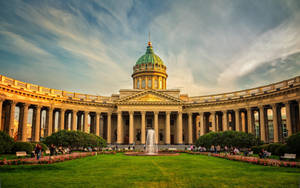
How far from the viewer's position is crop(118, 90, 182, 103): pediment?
68.2 meters

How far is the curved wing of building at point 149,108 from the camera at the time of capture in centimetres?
4969

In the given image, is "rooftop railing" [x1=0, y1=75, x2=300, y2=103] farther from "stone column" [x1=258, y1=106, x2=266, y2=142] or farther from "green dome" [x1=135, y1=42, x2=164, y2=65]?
"green dome" [x1=135, y1=42, x2=164, y2=65]

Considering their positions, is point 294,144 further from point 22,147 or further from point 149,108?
point 149,108

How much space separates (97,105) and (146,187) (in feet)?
184

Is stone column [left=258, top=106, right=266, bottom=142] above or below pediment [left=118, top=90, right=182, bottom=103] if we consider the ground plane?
below

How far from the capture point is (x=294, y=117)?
167 feet

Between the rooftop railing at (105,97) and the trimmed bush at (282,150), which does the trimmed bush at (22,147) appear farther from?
the trimmed bush at (282,150)

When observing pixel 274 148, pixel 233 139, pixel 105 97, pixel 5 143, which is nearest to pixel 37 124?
pixel 105 97

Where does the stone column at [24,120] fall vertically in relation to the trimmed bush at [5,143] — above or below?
above

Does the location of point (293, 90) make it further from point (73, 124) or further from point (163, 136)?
point (73, 124)

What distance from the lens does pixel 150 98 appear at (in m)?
68.7

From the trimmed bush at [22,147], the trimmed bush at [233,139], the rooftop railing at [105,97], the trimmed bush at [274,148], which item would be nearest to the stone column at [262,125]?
the rooftop railing at [105,97]

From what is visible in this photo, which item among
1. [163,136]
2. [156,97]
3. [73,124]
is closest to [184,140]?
[163,136]

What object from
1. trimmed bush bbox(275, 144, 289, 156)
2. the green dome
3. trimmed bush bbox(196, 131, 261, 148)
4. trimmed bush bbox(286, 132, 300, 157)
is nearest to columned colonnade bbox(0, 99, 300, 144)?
trimmed bush bbox(196, 131, 261, 148)
